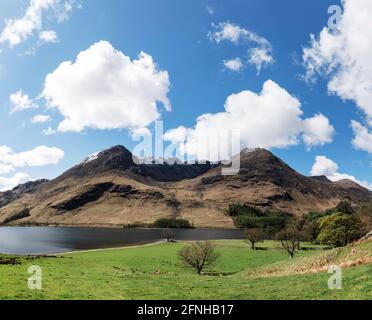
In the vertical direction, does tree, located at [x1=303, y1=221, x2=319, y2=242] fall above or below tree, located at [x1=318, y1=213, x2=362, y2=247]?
below

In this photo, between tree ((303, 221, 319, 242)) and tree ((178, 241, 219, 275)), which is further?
tree ((303, 221, 319, 242))

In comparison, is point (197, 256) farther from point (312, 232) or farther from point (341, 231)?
point (312, 232)

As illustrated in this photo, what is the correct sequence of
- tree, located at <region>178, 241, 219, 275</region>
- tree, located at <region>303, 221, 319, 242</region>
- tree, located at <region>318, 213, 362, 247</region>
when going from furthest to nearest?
1. tree, located at <region>303, 221, 319, 242</region>
2. tree, located at <region>318, 213, 362, 247</region>
3. tree, located at <region>178, 241, 219, 275</region>

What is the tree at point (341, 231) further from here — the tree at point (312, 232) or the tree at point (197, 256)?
the tree at point (197, 256)

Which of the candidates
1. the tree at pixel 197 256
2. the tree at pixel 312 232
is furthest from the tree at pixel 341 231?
the tree at pixel 197 256

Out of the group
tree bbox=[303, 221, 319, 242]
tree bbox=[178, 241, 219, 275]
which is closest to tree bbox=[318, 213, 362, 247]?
tree bbox=[303, 221, 319, 242]

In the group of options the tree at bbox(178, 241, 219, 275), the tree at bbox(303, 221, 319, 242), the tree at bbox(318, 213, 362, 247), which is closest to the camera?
the tree at bbox(178, 241, 219, 275)

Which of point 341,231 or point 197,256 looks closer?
point 197,256

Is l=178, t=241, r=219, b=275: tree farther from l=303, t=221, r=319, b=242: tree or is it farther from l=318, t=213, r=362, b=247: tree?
l=303, t=221, r=319, b=242: tree

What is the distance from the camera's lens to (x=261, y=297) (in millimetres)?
27672

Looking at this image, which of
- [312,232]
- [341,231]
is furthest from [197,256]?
[312,232]
